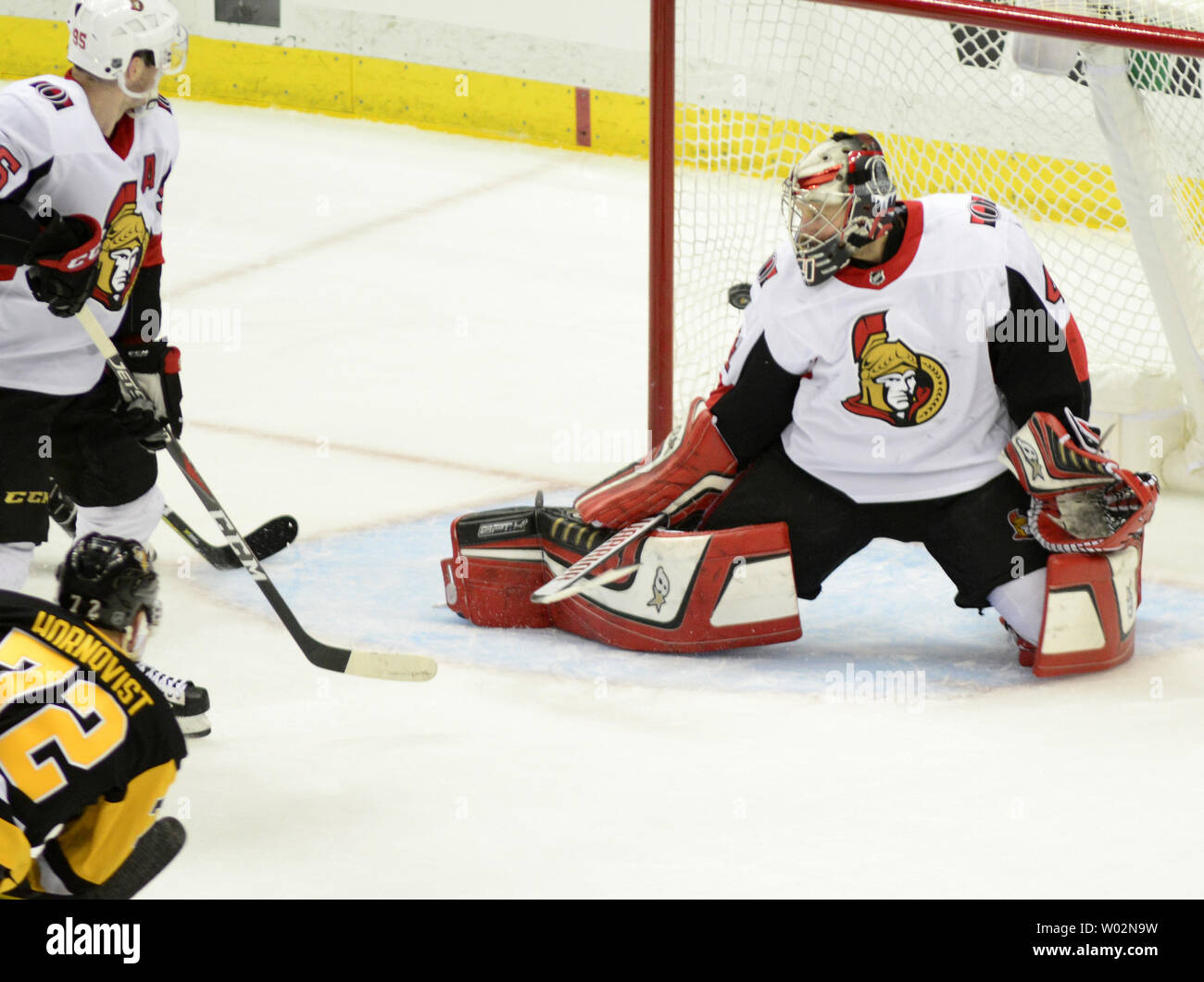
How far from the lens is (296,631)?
113 inches

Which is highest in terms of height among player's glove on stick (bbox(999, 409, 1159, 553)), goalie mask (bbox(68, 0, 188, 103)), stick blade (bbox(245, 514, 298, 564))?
goalie mask (bbox(68, 0, 188, 103))

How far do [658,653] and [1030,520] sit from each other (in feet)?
2.24

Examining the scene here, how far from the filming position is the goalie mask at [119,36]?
105 inches

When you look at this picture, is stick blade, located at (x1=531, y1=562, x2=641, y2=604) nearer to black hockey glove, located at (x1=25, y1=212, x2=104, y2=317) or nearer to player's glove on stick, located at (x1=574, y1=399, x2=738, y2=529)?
player's glove on stick, located at (x1=574, y1=399, x2=738, y2=529)

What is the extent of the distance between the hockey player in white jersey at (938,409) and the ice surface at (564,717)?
182 mm

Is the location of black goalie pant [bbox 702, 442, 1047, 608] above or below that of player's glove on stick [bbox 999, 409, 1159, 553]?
below

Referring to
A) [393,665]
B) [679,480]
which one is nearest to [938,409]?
[679,480]

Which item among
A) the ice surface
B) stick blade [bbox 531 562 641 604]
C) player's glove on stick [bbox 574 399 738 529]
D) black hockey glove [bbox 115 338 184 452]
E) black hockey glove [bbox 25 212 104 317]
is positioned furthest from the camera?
player's glove on stick [bbox 574 399 738 529]

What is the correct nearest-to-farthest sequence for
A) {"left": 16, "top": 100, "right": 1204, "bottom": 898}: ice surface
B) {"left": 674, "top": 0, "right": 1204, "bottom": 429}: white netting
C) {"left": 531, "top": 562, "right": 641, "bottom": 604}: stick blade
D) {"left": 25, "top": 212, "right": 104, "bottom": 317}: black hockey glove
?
1. {"left": 16, "top": 100, "right": 1204, "bottom": 898}: ice surface
2. {"left": 25, "top": 212, "right": 104, "bottom": 317}: black hockey glove
3. {"left": 531, "top": 562, "right": 641, "bottom": 604}: stick blade
4. {"left": 674, "top": 0, "right": 1204, "bottom": 429}: white netting

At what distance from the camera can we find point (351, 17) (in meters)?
7.71

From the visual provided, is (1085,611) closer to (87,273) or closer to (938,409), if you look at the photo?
(938,409)

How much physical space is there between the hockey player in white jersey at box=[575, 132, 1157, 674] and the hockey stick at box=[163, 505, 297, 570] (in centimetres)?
110

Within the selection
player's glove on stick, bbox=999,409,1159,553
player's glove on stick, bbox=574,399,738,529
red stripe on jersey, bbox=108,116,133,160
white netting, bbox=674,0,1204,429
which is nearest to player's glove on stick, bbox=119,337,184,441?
red stripe on jersey, bbox=108,116,133,160

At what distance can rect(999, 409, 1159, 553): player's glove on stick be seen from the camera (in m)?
2.90
